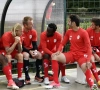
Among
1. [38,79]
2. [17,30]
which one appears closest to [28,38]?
[17,30]

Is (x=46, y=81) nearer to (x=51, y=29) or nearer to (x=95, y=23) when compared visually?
(x=51, y=29)

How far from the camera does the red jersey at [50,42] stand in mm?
6209

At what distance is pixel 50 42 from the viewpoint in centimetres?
632

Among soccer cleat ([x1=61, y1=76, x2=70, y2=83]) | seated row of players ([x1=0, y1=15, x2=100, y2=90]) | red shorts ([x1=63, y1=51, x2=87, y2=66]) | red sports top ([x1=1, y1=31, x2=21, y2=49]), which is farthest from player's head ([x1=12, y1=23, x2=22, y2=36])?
soccer cleat ([x1=61, y1=76, x2=70, y2=83])

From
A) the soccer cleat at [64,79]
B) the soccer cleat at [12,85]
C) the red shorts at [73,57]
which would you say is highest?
the red shorts at [73,57]

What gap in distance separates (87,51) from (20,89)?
153 centimetres

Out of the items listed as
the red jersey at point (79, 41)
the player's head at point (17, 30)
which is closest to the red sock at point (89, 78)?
the red jersey at point (79, 41)

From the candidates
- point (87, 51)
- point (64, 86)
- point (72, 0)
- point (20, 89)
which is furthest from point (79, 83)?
point (72, 0)

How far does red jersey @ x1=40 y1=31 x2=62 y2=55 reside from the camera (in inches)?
244

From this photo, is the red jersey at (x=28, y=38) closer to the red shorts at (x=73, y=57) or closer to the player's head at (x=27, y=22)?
the player's head at (x=27, y=22)

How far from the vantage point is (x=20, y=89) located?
18.7ft

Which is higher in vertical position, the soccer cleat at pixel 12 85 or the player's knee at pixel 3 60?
the player's knee at pixel 3 60

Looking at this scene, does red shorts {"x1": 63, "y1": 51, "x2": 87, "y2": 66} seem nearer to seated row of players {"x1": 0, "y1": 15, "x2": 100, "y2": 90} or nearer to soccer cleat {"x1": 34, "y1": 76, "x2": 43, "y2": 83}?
seated row of players {"x1": 0, "y1": 15, "x2": 100, "y2": 90}

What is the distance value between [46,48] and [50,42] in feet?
0.63
